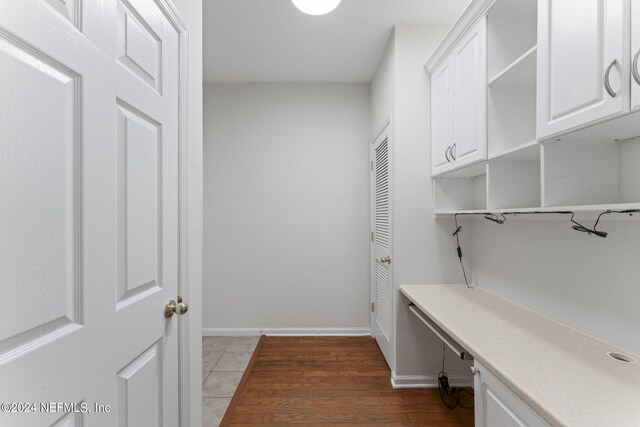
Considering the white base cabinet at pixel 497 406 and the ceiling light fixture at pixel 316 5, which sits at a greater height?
the ceiling light fixture at pixel 316 5

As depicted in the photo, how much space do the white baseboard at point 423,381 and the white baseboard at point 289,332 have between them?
0.92m

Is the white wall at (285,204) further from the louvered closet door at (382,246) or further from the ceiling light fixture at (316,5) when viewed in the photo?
the ceiling light fixture at (316,5)

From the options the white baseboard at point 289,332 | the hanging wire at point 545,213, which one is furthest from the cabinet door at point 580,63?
the white baseboard at point 289,332

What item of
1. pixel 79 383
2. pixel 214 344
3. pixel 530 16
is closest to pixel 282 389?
pixel 214 344

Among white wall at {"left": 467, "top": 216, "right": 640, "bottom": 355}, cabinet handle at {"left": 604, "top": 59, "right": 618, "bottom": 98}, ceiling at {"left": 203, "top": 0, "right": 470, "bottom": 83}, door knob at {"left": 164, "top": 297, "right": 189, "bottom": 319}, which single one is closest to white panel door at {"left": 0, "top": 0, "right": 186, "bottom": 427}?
door knob at {"left": 164, "top": 297, "right": 189, "bottom": 319}

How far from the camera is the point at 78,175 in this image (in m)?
0.71

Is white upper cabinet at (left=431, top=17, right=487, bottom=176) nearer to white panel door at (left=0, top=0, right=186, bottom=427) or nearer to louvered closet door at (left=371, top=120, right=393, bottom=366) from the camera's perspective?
louvered closet door at (left=371, top=120, right=393, bottom=366)

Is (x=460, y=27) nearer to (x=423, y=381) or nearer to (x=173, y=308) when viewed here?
(x=173, y=308)

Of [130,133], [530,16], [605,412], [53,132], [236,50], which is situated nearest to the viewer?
[53,132]

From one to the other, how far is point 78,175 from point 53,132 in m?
0.11

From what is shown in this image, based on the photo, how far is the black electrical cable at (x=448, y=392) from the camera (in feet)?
6.54

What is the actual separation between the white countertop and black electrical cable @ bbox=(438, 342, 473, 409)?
2.63 feet

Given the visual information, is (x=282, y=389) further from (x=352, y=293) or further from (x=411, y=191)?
(x=411, y=191)

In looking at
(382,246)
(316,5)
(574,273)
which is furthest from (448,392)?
(316,5)
